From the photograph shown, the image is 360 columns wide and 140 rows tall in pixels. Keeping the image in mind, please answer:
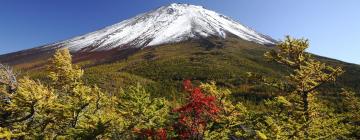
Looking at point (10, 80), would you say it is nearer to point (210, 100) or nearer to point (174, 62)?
point (210, 100)

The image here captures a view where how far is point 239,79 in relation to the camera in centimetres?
8994

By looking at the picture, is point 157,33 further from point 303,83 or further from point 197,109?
point 197,109

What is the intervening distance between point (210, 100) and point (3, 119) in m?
10.4

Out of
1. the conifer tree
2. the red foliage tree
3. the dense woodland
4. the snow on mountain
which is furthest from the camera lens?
the snow on mountain

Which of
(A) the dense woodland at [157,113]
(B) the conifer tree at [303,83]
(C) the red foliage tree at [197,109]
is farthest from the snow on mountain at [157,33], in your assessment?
(C) the red foliage tree at [197,109]

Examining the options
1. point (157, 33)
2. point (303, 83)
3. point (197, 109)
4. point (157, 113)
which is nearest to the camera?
point (197, 109)

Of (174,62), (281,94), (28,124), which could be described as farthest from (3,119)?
(174,62)

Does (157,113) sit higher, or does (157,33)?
(157,33)

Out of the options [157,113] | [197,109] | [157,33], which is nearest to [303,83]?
[197,109]

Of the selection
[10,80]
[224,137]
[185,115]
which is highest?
[10,80]

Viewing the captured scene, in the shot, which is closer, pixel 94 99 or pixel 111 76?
pixel 94 99

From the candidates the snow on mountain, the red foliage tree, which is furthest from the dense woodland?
the snow on mountain

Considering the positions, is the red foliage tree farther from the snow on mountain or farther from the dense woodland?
the snow on mountain

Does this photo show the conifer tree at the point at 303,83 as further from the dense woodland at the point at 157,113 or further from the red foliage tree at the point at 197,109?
the red foliage tree at the point at 197,109
